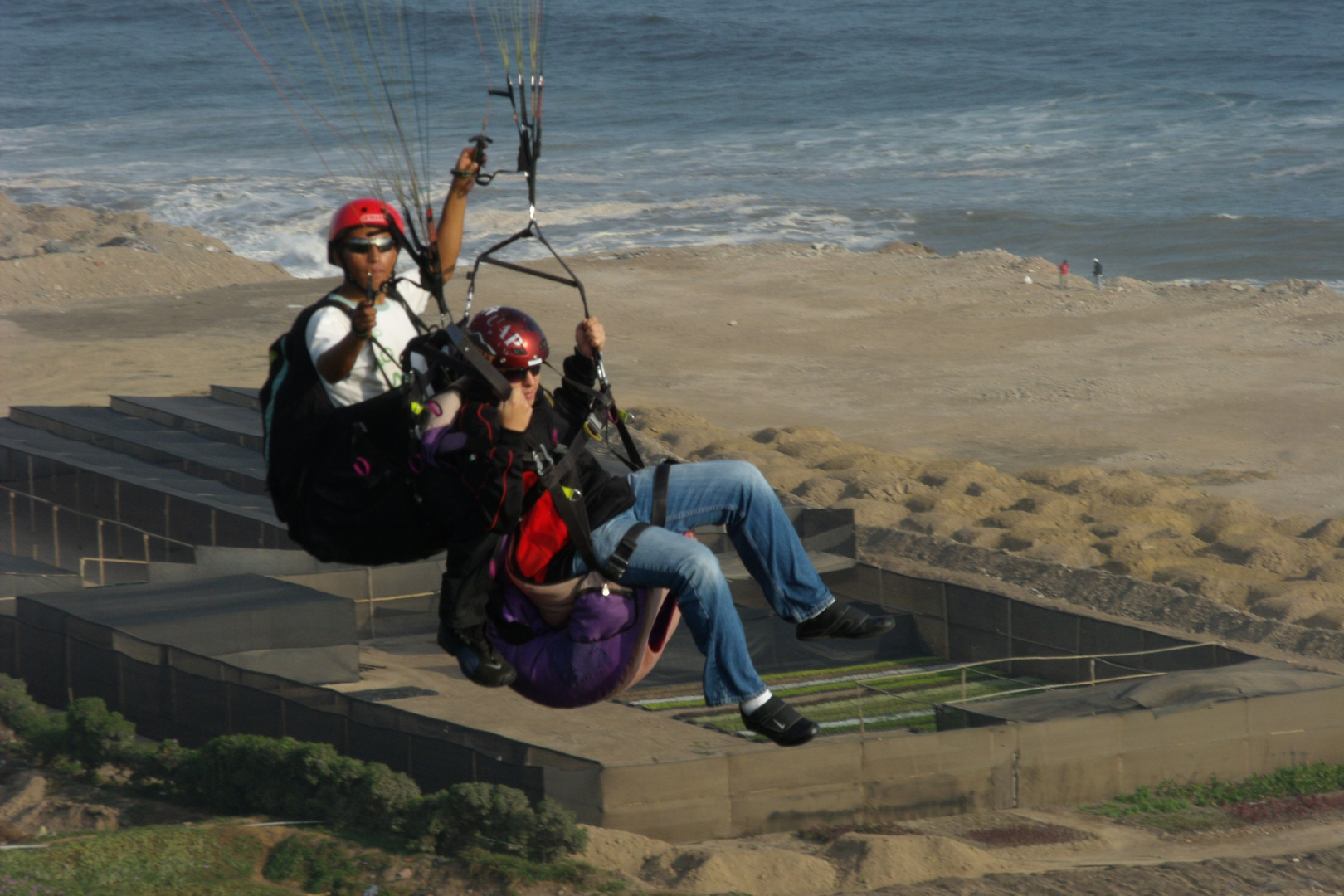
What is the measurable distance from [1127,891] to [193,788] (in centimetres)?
855

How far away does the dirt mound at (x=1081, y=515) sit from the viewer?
21812mm

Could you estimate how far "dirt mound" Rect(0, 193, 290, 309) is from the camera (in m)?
41.2

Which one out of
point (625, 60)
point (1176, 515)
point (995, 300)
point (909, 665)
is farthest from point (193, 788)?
point (625, 60)

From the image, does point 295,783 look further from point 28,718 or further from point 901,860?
point 901,860

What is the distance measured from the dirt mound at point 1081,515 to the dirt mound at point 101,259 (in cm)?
2005

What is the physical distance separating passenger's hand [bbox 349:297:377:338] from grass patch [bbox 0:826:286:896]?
742cm

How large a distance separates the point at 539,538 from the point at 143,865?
733 cm

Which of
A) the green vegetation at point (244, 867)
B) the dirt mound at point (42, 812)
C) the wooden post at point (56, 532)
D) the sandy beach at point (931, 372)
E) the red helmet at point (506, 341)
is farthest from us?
the sandy beach at point (931, 372)

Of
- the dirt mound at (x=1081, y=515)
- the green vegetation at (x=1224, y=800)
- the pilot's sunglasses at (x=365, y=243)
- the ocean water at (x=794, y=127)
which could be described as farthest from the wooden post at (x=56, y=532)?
the ocean water at (x=794, y=127)

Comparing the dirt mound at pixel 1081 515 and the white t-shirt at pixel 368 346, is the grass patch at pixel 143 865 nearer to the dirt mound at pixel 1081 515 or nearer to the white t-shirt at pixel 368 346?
the white t-shirt at pixel 368 346

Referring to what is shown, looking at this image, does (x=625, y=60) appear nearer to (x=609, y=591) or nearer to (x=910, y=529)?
(x=910, y=529)

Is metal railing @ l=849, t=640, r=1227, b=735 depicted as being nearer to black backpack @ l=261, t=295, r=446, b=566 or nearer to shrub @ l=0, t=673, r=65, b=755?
shrub @ l=0, t=673, r=65, b=755

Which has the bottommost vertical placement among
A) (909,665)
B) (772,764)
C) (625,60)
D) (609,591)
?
(909,665)

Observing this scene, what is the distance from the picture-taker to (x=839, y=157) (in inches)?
2813
